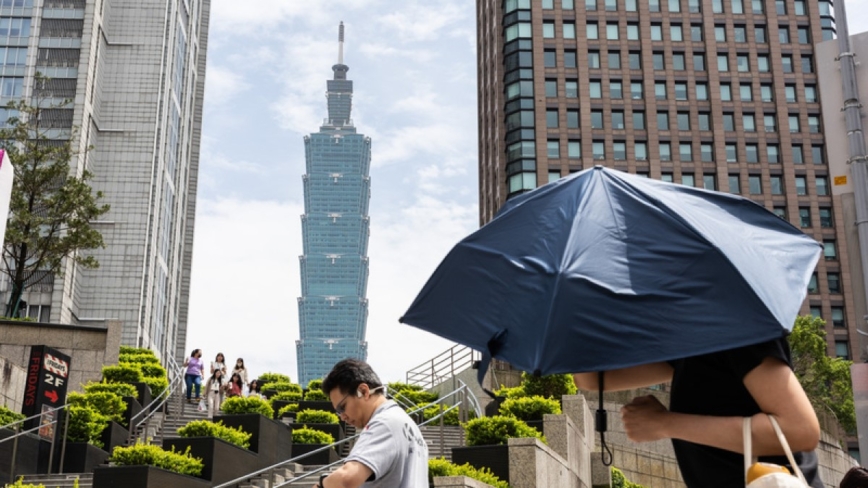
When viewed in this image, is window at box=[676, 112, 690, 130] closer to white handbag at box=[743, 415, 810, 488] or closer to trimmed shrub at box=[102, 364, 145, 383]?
trimmed shrub at box=[102, 364, 145, 383]

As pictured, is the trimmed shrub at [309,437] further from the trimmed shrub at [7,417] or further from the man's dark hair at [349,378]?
the man's dark hair at [349,378]

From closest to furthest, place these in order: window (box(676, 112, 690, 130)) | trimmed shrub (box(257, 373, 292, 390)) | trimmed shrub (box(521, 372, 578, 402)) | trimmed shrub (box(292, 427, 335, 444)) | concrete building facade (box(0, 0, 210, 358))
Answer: trimmed shrub (box(292, 427, 335, 444)) < trimmed shrub (box(521, 372, 578, 402)) < trimmed shrub (box(257, 373, 292, 390)) < concrete building facade (box(0, 0, 210, 358)) < window (box(676, 112, 690, 130))

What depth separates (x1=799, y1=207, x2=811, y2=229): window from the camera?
82.1 m

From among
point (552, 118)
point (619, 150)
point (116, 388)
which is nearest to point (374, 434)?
point (116, 388)

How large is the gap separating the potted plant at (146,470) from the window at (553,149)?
69.6 metres

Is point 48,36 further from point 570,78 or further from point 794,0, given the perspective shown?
point 794,0

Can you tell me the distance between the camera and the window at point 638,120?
282 ft

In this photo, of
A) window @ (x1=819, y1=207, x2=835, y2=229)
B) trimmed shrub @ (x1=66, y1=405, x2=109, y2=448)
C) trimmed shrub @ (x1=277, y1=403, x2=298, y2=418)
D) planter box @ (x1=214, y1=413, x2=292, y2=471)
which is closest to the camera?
planter box @ (x1=214, y1=413, x2=292, y2=471)

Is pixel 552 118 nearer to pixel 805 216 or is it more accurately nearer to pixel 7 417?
pixel 805 216

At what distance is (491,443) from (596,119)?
7195 cm

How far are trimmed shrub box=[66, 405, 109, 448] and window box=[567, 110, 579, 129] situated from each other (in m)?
68.6

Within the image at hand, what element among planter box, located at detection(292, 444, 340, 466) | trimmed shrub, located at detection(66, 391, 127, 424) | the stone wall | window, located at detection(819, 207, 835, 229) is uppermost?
window, located at detection(819, 207, 835, 229)

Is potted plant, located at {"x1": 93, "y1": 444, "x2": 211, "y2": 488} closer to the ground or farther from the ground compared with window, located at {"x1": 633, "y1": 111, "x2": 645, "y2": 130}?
closer to the ground

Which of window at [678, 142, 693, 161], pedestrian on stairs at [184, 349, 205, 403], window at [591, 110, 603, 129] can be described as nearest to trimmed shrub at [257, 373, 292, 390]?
pedestrian on stairs at [184, 349, 205, 403]
